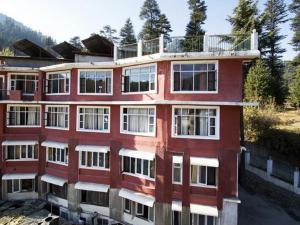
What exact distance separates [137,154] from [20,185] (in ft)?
40.5

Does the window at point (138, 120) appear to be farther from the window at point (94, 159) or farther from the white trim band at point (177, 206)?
the white trim band at point (177, 206)

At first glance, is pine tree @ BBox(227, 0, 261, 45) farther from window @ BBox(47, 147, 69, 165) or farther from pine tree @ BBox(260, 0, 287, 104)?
window @ BBox(47, 147, 69, 165)

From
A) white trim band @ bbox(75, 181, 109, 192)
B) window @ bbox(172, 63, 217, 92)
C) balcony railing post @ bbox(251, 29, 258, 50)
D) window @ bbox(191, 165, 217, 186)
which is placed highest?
balcony railing post @ bbox(251, 29, 258, 50)

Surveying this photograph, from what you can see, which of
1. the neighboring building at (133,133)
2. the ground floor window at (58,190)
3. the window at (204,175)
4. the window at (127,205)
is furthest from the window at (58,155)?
the window at (204,175)

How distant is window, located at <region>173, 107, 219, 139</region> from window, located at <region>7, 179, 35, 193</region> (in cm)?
1473

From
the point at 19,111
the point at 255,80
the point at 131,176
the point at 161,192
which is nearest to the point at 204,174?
the point at 161,192

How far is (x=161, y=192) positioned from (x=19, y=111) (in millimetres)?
15004

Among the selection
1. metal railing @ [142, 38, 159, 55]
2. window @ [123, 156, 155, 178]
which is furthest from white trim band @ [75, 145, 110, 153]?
metal railing @ [142, 38, 159, 55]

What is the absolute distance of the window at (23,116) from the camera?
2566 centimetres

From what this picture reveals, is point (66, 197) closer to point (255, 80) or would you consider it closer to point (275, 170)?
point (275, 170)

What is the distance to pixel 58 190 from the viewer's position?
957 inches

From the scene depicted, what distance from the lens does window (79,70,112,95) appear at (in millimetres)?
22125

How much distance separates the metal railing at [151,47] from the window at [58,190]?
1240 centimetres

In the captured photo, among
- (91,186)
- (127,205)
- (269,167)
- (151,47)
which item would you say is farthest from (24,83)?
(269,167)
